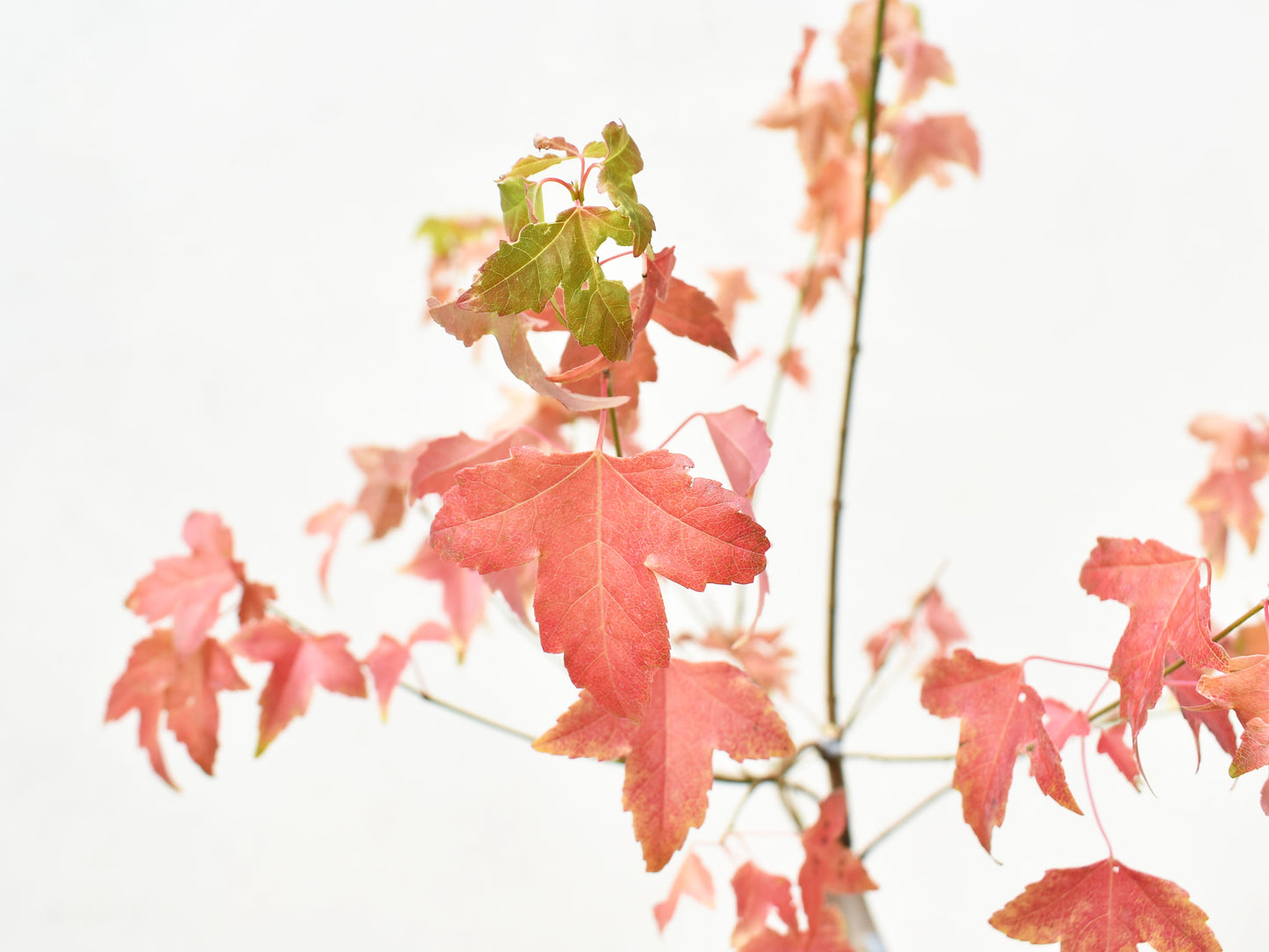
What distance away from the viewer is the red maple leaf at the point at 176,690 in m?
0.55

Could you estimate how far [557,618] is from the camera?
0.31 metres

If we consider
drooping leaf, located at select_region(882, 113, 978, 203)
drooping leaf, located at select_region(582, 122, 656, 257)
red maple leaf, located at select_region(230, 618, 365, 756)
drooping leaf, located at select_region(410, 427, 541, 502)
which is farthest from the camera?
drooping leaf, located at select_region(882, 113, 978, 203)

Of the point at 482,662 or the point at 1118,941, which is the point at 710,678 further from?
the point at 482,662

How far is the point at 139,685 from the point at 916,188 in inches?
52.1

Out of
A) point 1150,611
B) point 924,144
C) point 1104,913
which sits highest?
point 924,144

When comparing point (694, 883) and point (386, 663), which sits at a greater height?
point (386, 663)

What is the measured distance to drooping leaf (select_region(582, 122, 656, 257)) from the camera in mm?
292

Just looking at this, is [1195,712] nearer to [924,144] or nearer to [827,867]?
[827,867]

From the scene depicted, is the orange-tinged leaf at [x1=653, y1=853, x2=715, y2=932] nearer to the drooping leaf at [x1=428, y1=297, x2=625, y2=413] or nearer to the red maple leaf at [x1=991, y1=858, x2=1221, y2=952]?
the red maple leaf at [x1=991, y1=858, x2=1221, y2=952]

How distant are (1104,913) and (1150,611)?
5.6 inches

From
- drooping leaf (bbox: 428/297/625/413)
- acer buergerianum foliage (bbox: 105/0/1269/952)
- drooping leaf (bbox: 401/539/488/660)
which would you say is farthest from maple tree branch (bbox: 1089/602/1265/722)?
drooping leaf (bbox: 401/539/488/660)

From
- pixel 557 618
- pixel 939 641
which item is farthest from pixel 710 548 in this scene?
pixel 939 641

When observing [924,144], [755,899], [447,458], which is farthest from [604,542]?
[924,144]

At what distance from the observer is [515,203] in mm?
316
